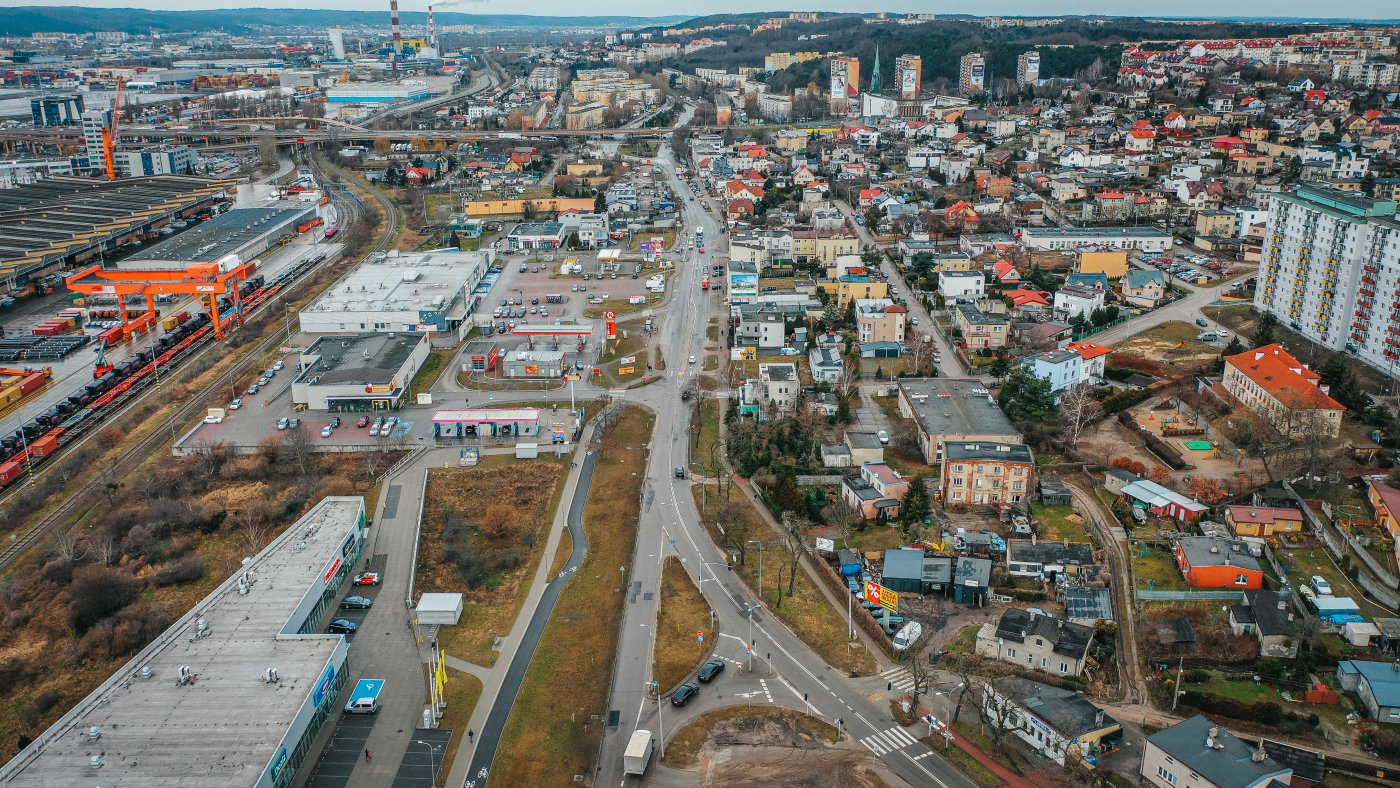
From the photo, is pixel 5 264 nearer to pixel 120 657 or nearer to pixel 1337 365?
pixel 120 657

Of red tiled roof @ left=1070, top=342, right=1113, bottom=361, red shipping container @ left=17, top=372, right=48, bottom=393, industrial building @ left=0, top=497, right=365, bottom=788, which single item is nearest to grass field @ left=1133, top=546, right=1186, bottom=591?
red tiled roof @ left=1070, top=342, right=1113, bottom=361

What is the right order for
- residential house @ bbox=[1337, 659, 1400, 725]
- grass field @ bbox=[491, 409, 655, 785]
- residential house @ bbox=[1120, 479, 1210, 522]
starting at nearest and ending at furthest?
grass field @ bbox=[491, 409, 655, 785] → residential house @ bbox=[1337, 659, 1400, 725] → residential house @ bbox=[1120, 479, 1210, 522]

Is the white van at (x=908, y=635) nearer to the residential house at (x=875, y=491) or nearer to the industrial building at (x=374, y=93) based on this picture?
the residential house at (x=875, y=491)

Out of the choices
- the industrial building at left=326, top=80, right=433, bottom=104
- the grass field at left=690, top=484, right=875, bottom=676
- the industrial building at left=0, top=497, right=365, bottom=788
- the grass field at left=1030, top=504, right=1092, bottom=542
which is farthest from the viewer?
the industrial building at left=326, top=80, right=433, bottom=104

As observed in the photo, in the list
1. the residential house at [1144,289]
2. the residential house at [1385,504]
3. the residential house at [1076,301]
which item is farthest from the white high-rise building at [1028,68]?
the residential house at [1385,504]

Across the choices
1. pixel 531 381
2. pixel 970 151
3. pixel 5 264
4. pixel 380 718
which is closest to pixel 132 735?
pixel 380 718

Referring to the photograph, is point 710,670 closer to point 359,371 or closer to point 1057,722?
point 1057,722

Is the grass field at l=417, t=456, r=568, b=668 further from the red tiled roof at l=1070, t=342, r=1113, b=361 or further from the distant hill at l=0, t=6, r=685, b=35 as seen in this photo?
the distant hill at l=0, t=6, r=685, b=35

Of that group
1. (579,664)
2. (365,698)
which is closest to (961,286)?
(579,664)

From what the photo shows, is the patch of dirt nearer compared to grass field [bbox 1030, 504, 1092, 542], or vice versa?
the patch of dirt
